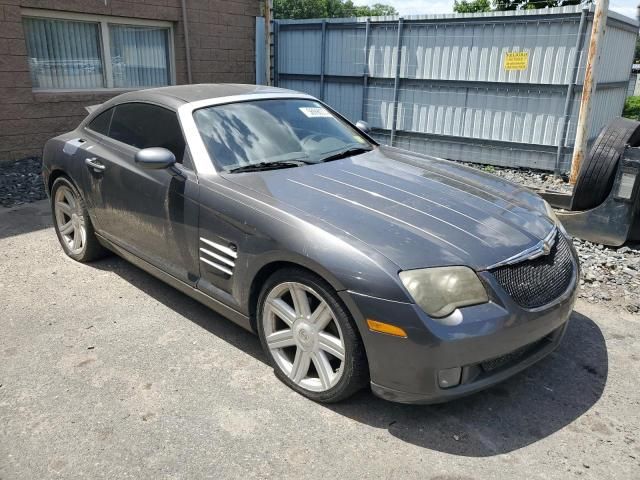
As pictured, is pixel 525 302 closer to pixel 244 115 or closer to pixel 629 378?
pixel 629 378

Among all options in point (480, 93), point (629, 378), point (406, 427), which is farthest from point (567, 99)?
point (406, 427)

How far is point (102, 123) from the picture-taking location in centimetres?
439

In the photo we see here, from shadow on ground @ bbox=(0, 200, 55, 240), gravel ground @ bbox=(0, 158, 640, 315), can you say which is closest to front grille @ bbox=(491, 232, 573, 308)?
gravel ground @ bbox=(0, 158, 640, 315)

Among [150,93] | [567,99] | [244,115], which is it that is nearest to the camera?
[244,115]

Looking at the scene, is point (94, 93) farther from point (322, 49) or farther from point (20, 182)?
point (322, 49)

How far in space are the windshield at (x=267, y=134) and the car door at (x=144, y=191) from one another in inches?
8.8

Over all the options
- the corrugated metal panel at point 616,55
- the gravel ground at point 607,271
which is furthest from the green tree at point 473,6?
the gravel ground at point 607,271

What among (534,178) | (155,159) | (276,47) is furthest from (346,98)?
(155,159)

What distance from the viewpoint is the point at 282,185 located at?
3.15m

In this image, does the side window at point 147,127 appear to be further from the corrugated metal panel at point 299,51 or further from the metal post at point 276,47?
the metal post at point 276,47

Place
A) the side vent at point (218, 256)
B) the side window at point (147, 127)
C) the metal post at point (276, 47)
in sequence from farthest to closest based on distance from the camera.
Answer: the metal post at point (276, 47) → the side window at point (147, 127) → the side vent at point (218, 256)

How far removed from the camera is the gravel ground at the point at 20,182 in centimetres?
680

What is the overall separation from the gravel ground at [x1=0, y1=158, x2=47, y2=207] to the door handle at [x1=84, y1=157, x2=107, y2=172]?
10.2 ft

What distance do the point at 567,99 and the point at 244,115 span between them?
5970 millimetres
